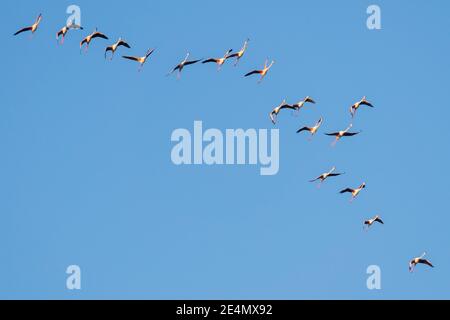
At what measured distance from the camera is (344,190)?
335ft
